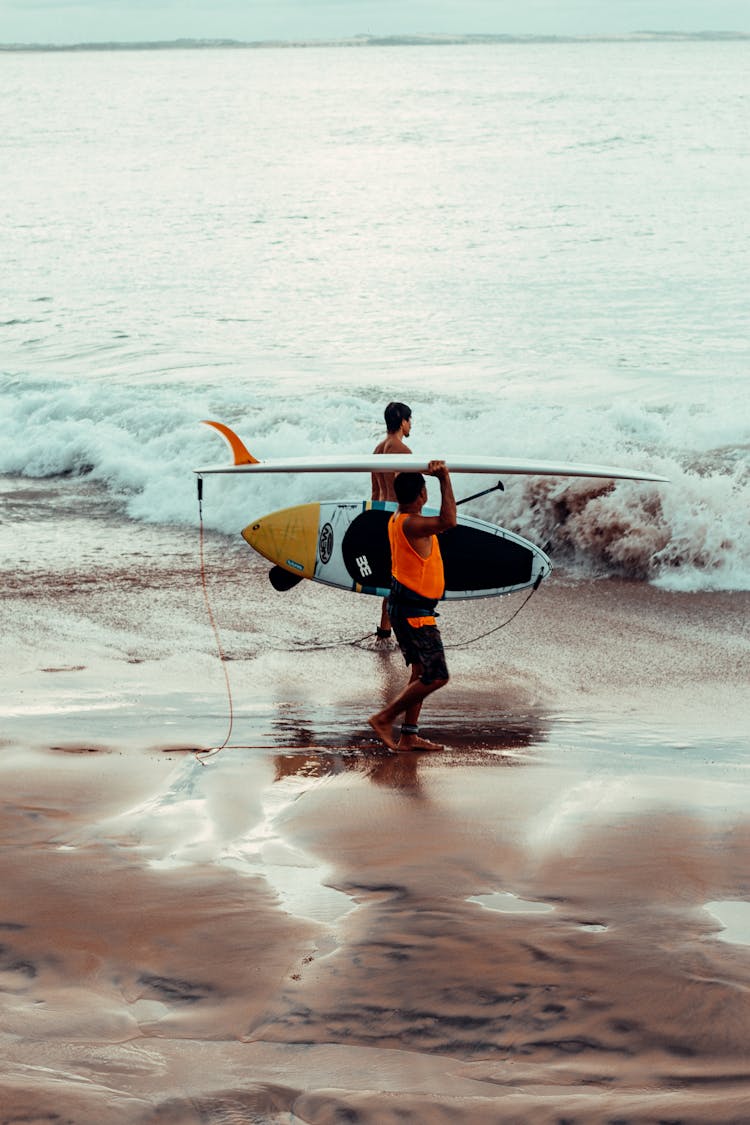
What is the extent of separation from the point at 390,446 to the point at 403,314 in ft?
51.0

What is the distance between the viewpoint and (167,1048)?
320 cm

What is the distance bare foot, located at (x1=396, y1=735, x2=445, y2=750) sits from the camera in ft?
19.3

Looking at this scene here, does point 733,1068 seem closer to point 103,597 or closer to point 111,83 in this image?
point 103,597

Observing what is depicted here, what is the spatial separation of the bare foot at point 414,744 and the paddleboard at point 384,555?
2.22 m

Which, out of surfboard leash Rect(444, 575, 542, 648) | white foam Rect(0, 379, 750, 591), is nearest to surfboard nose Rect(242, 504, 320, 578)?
surfboard leash Rect(444, 575, 542, 648)

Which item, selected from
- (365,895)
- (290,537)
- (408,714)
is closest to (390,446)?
(290,537)

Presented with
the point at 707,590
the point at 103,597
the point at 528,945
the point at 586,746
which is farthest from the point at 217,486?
the point at 528,945

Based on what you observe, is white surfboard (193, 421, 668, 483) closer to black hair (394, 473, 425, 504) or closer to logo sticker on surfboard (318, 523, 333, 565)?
logo sticker on surfboard (318, 523, 333, 565)

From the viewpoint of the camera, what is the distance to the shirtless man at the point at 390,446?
7.20 metres

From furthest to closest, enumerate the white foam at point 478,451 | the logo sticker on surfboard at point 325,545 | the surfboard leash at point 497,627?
the white foam at point 478,451
the logo sticker on surfboard at point 325,545
the surfboard leash at point 497,627

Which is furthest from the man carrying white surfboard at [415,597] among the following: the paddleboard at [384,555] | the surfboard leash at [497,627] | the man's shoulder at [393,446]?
the paddleboard at [384,555]

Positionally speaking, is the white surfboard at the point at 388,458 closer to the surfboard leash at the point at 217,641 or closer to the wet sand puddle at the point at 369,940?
the surfboard leash at the point at 217,641

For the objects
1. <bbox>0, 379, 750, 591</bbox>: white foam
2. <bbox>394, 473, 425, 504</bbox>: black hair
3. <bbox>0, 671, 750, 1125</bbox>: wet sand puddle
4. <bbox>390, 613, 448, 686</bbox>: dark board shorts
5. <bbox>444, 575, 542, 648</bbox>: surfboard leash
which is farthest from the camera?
<bbox>0, 379, 750, 591</bbox>: white foam

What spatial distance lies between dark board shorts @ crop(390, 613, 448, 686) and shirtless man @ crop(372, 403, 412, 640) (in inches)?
45.6
